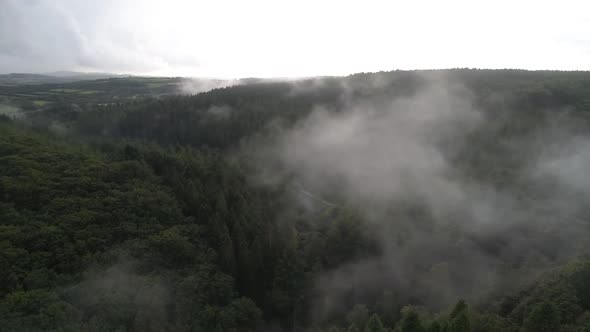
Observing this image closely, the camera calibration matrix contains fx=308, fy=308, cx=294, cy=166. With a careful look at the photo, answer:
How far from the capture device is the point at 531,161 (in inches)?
3027

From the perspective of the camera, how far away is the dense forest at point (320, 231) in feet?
105

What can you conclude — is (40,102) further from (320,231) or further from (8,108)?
(320,231)

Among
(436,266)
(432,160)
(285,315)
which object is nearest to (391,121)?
(432,160)

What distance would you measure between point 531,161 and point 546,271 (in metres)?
47.8

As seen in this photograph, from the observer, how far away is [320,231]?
211 feet

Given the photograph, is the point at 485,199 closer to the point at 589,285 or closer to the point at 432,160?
the point at 432,160

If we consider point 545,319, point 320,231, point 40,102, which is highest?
point 40,102

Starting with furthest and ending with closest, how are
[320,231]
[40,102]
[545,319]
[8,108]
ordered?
1. [40,102]
2. [8,108]
3. [320,231]
4. [545,319]

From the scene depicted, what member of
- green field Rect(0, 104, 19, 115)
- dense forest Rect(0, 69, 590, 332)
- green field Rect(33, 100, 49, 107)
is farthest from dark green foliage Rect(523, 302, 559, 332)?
green field Rect(33, 100, 49, 107)

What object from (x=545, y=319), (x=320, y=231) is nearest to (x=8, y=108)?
(x=320, y=231)

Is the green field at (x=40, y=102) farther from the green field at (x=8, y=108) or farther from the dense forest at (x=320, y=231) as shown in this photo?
the dense forest at (x=320, y=231)

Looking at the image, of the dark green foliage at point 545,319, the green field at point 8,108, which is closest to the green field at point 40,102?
the green field at point 8,108

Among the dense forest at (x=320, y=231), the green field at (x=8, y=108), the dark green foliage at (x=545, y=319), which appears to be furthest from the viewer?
the green field at (x=8, y=108)

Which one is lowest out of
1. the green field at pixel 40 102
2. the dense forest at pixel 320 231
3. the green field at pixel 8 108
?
the dense forest at pixel 320 231
